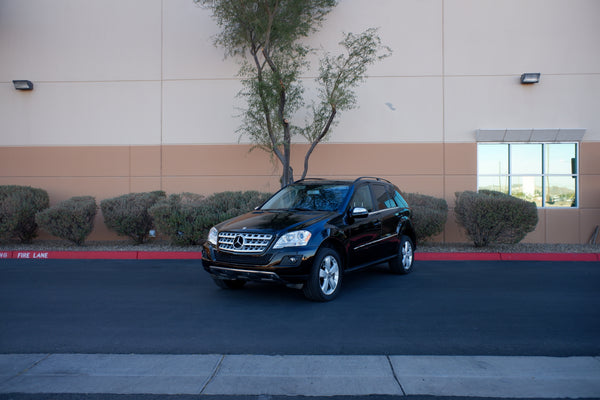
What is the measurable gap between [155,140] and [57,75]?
141 inches

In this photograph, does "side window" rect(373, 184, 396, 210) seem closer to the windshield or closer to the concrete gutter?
the windshield

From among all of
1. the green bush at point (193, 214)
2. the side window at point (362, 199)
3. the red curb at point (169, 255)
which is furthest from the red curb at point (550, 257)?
the red curb at point (169, 255)

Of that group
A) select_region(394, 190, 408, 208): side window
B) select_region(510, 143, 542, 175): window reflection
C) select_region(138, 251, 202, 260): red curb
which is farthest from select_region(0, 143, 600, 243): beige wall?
select_region(394, 190, 408, 208): side window

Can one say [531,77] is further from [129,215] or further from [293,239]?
[129,215]

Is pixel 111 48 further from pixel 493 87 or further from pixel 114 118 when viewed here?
pixel 493 87

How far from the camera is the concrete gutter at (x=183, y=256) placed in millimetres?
10166

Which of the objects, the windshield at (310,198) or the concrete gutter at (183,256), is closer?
the windshield at (310,198)

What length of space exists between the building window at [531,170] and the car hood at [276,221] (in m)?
7.91

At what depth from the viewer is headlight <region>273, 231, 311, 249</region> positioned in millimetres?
6121

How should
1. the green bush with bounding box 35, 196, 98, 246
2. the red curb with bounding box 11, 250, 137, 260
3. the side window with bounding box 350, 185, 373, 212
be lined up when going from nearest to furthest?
the side window with bounding box 350, 185, 373, 212 < the red curb with bounding box 11, 250, 137, 260 < the green bush with bounding box 35, 196, 98, 246

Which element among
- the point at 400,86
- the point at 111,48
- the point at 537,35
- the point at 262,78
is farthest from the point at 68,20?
the point at 537,35

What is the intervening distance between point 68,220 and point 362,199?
7536 millimetres

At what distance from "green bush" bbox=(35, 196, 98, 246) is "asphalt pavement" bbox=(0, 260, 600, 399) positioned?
3.24 metres

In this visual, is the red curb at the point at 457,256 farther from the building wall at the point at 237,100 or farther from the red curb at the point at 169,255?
the red curb at the point at 169,255
